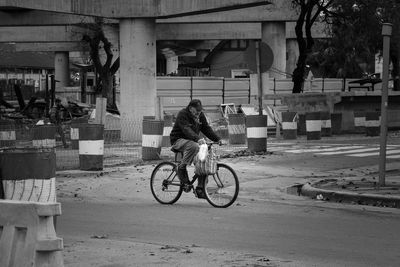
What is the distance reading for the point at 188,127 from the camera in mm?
11180

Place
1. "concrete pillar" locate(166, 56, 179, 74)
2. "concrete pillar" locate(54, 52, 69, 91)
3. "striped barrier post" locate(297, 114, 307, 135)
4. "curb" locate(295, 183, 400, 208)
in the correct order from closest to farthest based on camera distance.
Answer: "curb" locate(295, 183, 400, 208), "striped barrier post" locate(297, 114, 307, 135), "concrete pillar" locate(54, 52, 69, 91), "concrete pillar" locate(166, 56, 179, 74)

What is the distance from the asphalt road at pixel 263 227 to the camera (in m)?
7.84

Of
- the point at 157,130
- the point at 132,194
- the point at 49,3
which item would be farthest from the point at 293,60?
the point at 132,194

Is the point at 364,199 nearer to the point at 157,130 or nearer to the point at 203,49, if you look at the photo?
the point at 157,130

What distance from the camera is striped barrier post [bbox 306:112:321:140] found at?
25.6 metres

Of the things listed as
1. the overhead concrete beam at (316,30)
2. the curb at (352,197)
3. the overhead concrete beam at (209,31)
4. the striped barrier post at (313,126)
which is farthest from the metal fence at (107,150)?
the overhead concrete beam at (316,30)

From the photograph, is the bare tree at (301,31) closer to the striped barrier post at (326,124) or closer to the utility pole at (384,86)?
the striped barrier post at (326,124)

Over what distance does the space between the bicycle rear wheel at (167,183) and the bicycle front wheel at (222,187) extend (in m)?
0.56

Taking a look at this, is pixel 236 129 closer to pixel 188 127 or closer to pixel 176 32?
pixel 188 127

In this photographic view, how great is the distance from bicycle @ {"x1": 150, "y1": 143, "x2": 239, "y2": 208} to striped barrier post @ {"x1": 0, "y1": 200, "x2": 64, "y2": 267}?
19.7 ft

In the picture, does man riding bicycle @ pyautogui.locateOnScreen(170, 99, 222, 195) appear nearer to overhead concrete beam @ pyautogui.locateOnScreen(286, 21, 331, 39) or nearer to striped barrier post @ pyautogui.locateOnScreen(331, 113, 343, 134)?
striped barrier post @ pyautogui.locateOnScreen(331, 113, 343, 134)

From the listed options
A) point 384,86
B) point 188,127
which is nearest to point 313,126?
point 384,86

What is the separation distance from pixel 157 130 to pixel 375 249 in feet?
35.6

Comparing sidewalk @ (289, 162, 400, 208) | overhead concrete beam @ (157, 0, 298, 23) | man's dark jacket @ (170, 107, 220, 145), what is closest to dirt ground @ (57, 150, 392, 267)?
sidewalk @ (289, 162, 400, 208)
